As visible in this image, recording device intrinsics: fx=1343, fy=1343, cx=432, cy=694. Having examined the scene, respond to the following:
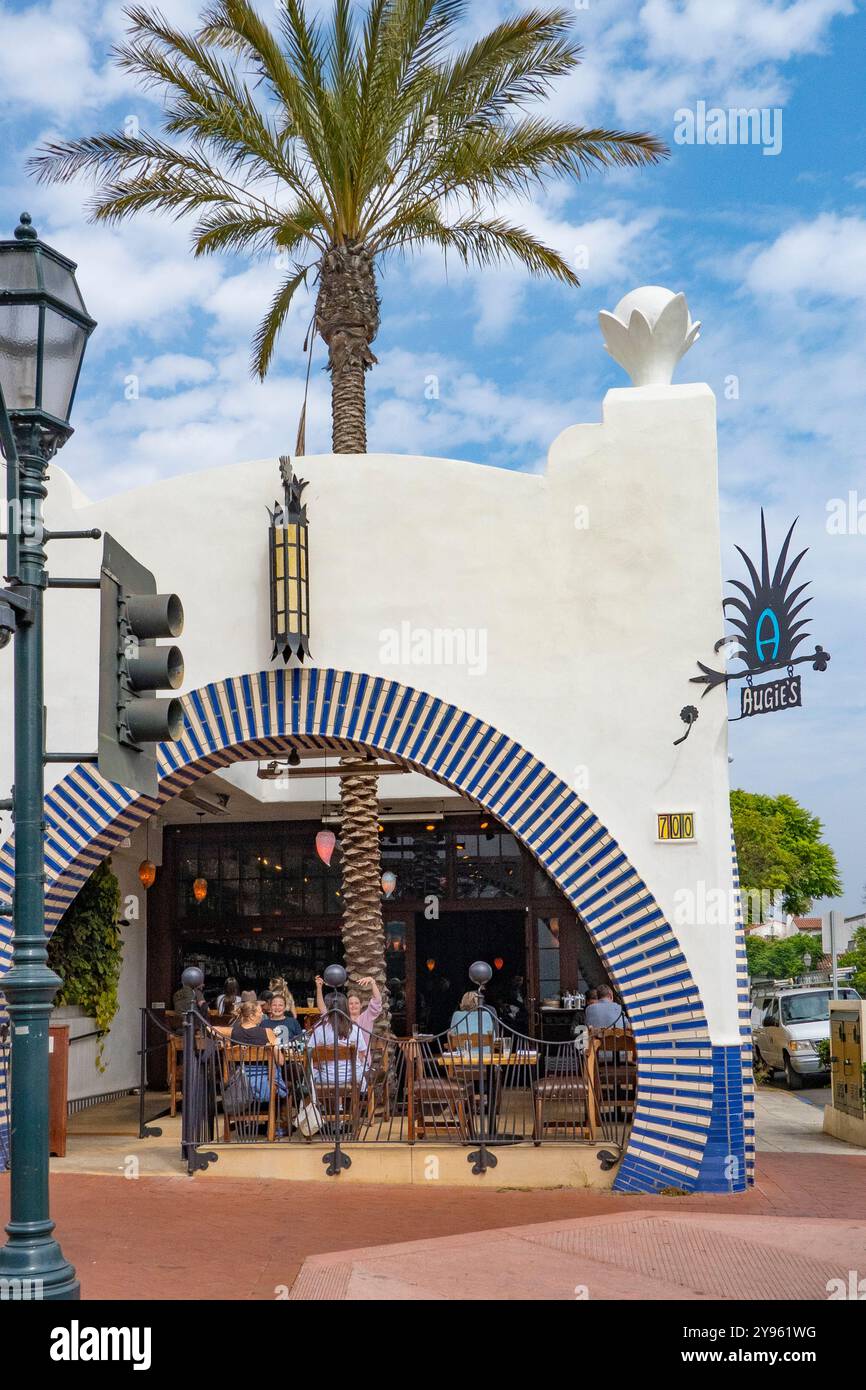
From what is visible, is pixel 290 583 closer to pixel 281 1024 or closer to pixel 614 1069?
pixel 281 1024

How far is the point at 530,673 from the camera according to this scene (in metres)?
10.2

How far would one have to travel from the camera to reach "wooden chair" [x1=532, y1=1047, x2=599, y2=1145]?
10273 millimetres

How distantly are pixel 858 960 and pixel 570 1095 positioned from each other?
973 inches

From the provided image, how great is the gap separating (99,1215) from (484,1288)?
345 cm

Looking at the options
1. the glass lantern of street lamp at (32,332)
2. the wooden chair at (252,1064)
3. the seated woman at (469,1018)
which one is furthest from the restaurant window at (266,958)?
the glass lantern of street lamp at (32,332)

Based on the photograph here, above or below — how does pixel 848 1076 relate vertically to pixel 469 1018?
below

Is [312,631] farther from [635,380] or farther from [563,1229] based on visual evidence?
[563,1229]

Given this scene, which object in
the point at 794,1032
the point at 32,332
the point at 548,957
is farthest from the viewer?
the point at 794,1032

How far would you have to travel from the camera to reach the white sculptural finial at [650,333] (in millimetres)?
10477

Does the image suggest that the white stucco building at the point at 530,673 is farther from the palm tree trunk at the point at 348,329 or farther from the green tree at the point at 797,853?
the green tree at the point at 797,853

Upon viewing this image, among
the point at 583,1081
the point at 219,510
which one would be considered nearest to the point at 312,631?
the point at 219,510

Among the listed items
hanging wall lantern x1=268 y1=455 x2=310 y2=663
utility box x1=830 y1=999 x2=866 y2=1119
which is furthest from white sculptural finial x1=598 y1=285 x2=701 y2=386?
utility box x1=830 y1=999 x2=866 y2=1119

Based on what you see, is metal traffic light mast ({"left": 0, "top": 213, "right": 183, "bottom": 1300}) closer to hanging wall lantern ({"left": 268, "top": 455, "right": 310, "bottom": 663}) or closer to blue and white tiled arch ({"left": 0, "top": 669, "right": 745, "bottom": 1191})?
hanging wall lantern ({"left": 268, "top": 455, "right": 310, "bottom": 663})

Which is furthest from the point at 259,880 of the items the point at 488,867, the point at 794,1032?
the point at 794,1032
